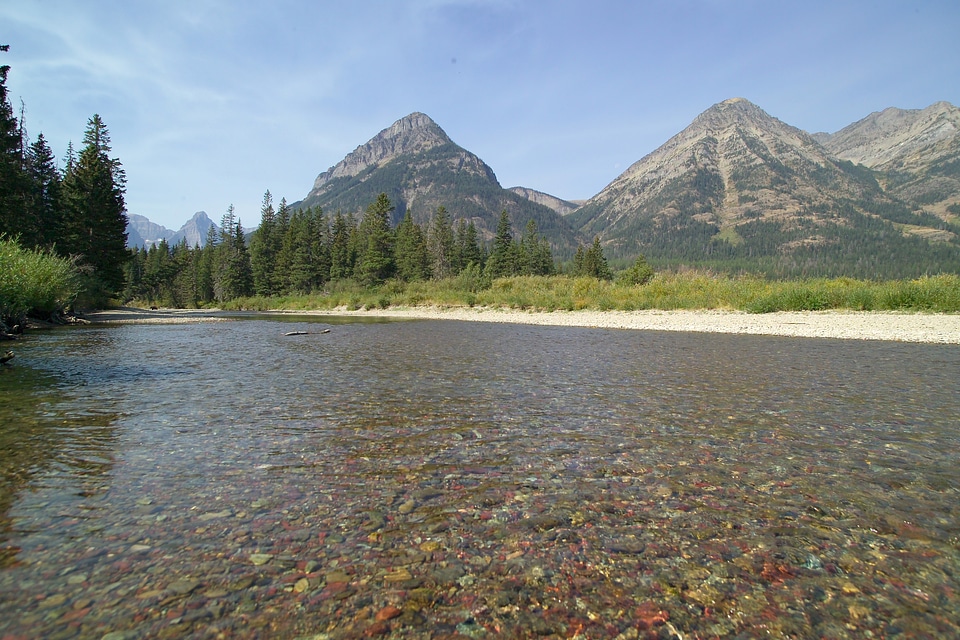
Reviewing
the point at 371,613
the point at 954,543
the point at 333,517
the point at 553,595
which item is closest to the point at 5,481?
the point at 333,517

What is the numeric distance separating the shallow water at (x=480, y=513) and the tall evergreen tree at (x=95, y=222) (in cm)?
4481

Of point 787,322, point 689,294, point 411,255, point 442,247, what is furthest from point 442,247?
point 787,322

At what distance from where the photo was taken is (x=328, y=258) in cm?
8125

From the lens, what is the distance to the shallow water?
2.69 meters

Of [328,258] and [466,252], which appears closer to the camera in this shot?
[328,258]

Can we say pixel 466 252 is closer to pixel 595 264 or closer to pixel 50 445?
pixel 595 264

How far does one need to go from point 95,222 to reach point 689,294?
5245 cm

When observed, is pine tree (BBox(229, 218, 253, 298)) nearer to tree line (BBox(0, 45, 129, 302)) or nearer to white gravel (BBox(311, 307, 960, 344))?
tree line (BBox(0, 45, 129, 302))

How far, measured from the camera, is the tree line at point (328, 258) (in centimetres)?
7694

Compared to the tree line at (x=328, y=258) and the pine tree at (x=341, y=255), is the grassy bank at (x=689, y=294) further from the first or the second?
the pine tree at (x=341, y=255)

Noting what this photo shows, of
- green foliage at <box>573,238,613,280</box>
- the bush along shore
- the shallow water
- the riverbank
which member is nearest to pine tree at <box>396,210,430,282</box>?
green foliage at <box>573,238,613,280</box>

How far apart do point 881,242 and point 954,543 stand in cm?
26141

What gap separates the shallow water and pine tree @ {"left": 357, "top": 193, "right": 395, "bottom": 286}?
2498 inches

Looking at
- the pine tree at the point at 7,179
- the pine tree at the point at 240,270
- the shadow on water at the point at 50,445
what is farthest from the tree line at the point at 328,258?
the shadow on water at the point at 50,445
